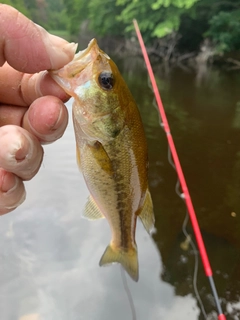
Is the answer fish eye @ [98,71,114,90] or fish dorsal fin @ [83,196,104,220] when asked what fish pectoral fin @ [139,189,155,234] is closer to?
fish dorsal fin @ [83,196,104,220]

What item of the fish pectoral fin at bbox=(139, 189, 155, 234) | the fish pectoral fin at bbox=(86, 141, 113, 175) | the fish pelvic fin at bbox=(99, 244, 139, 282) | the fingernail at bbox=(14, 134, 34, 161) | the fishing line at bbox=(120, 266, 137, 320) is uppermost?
the fish pectoral fin at bbox=(86, 141, 113, 175)

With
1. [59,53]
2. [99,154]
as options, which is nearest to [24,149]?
[99,154]

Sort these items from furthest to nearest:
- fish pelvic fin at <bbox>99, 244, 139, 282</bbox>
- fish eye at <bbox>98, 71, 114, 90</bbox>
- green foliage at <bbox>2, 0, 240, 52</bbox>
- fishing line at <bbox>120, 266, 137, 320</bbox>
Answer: green foliage at <bbox>2, 0, 240, 52</bbox> < fishing line at <bbox>120, 266, 137, 320</bbox> < fish pelvic fin at <bbox>99, 244, 139, 282</bbox> < fish eye at <bbox>98, 71, 114, 90</bbox>

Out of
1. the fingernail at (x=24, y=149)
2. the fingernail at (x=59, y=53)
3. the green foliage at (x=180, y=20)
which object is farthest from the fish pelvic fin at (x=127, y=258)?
the green foliage at (x=180, y=20)

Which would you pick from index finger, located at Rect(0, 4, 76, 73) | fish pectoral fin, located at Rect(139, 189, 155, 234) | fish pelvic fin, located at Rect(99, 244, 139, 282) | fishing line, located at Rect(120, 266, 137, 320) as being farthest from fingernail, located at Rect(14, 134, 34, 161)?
fishing line, located at Rect(120, 266, 137, 320)

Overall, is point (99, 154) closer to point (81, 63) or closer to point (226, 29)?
point (81, 63)

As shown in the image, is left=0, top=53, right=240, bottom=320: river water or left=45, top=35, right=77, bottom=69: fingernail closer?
left=45, top=35, right=77, bottom=69: fingernail

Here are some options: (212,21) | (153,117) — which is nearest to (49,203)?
(153,117)
